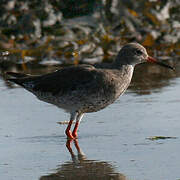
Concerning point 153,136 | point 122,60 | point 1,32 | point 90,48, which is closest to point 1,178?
point 153,136

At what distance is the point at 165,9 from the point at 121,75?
7181mm

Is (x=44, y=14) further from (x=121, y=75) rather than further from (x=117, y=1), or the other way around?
(x=121, y=75)

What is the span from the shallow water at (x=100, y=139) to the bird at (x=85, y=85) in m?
0.34

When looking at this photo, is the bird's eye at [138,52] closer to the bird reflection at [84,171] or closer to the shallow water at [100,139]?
the shallow water at [100,139]

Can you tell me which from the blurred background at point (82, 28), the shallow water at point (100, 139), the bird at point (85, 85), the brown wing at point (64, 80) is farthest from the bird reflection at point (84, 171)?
the blurred background at point (82, 28)

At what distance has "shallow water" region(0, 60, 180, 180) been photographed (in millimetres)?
6734

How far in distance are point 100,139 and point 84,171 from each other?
138 centimetres

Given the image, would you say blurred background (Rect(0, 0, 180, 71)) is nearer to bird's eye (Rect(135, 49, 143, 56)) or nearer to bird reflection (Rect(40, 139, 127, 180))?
bird's eye (Rect(135, 49, 143, 56))

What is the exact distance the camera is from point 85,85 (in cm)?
866

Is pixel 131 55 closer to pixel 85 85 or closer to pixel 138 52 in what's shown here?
→ pixel 138 52

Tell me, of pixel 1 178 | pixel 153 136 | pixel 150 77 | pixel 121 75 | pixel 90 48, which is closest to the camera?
pixel 1 178

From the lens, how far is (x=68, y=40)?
597 inches

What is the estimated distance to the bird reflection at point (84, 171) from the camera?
6.53 m

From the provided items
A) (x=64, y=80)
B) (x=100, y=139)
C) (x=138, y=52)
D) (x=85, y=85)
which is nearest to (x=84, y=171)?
(x=100, y=139)
